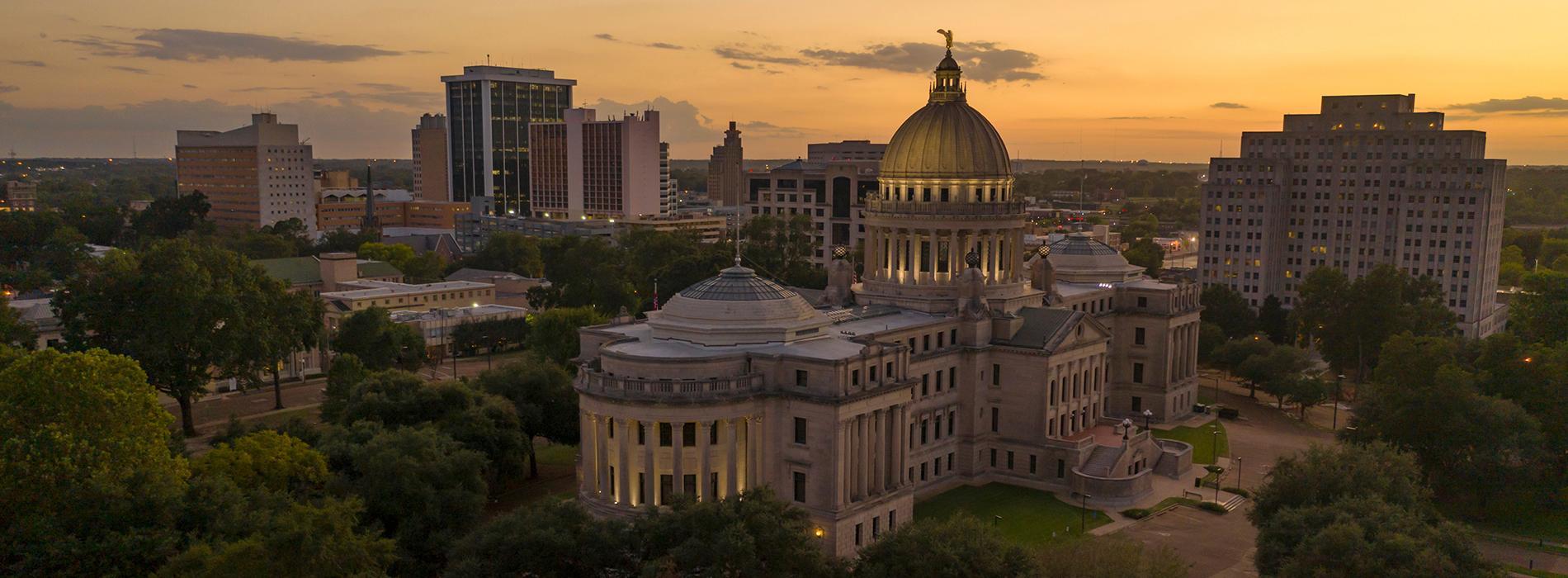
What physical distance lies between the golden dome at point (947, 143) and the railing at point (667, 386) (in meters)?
31.3

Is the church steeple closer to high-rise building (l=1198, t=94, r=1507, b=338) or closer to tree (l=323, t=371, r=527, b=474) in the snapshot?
tree (l=323, t=371, r=527, b=474)

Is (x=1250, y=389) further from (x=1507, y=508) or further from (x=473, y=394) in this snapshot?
(x=473, y=394)

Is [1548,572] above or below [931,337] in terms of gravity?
below

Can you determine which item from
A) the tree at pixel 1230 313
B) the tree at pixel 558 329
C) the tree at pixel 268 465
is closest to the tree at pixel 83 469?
the tree at pixel 268 465

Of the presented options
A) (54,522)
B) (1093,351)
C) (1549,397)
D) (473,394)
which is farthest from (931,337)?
(54,522)

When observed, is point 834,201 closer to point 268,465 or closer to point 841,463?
point 841,463

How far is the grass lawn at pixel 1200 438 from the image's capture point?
90.3 m

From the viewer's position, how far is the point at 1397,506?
178 feet

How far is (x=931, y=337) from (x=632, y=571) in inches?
1380

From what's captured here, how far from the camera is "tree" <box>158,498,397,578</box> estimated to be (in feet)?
151

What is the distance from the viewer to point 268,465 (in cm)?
6134

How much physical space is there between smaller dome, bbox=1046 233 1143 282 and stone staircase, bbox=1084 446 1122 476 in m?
26.0

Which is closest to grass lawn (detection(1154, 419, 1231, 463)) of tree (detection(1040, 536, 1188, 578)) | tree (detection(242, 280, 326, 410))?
tree (detection(1040, 536, 1188, 578))

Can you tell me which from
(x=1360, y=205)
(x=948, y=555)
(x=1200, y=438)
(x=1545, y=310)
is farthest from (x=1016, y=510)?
(x=1360, y=205)
